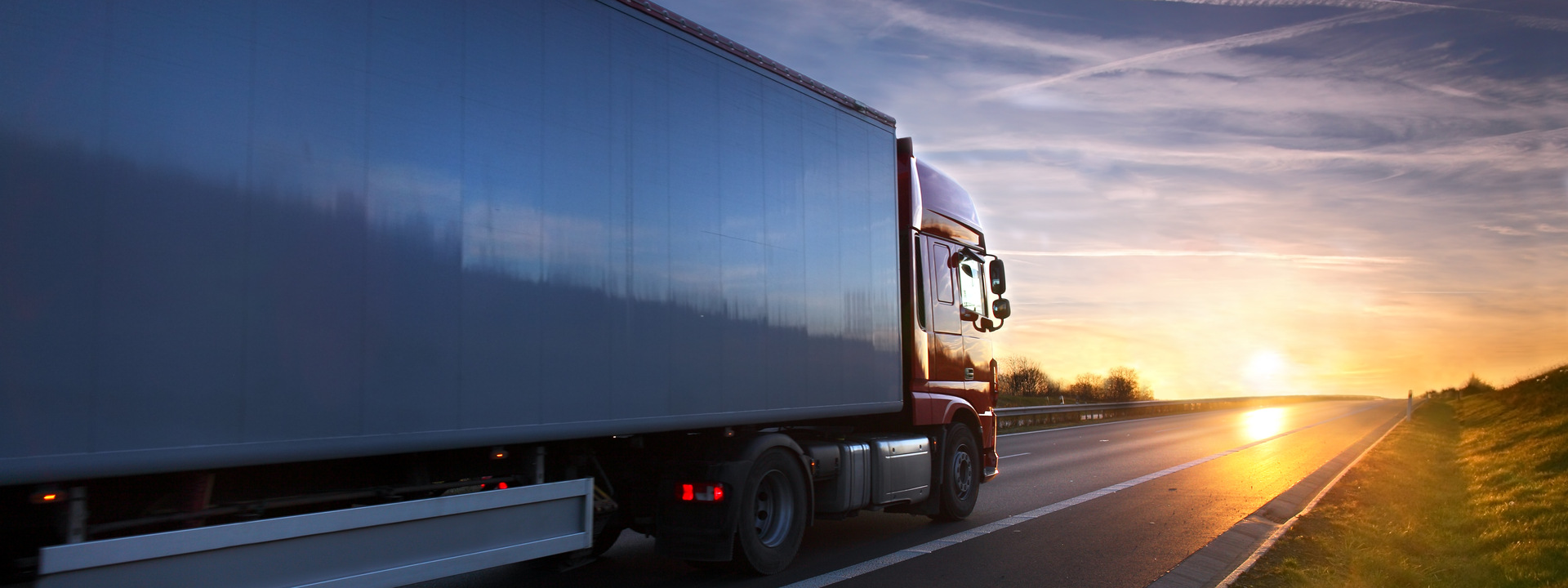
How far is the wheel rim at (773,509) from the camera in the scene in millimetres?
6688

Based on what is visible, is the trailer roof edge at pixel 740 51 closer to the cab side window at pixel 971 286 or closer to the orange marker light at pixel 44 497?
the cab side window at pixel 971 286

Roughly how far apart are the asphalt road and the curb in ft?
0.51

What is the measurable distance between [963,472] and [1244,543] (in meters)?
2.46

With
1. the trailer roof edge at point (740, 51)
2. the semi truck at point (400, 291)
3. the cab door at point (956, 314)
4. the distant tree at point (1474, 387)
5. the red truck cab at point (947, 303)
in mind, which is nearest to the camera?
the semi truck at point (400, 291)

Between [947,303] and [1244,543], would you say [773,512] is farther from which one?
[1244,543]

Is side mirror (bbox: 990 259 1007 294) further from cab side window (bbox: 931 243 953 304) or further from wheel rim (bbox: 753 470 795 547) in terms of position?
wheel rim (bbox: 753 470 795 547)

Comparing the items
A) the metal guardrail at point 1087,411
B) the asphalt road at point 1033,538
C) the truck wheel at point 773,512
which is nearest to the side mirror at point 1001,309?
the asphalt road at point 1033,538

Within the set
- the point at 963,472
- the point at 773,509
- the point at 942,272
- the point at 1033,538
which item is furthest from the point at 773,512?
the point at 942,272

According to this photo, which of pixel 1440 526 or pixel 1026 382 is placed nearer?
pixel 1440 526

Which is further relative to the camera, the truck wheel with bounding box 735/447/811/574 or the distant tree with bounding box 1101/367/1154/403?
the distant tree with bounding box 1101/367/1154/403

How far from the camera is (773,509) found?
682 centimetres

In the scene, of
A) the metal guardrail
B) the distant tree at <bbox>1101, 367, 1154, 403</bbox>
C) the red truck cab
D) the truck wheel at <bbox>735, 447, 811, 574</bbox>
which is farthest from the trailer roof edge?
the distant tree at <bbox>1101, 367, 1154, 403</bbox>

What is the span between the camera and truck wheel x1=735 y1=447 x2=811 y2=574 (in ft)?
20.9

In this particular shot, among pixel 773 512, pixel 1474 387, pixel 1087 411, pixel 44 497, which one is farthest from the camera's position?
pixel 1474 387
